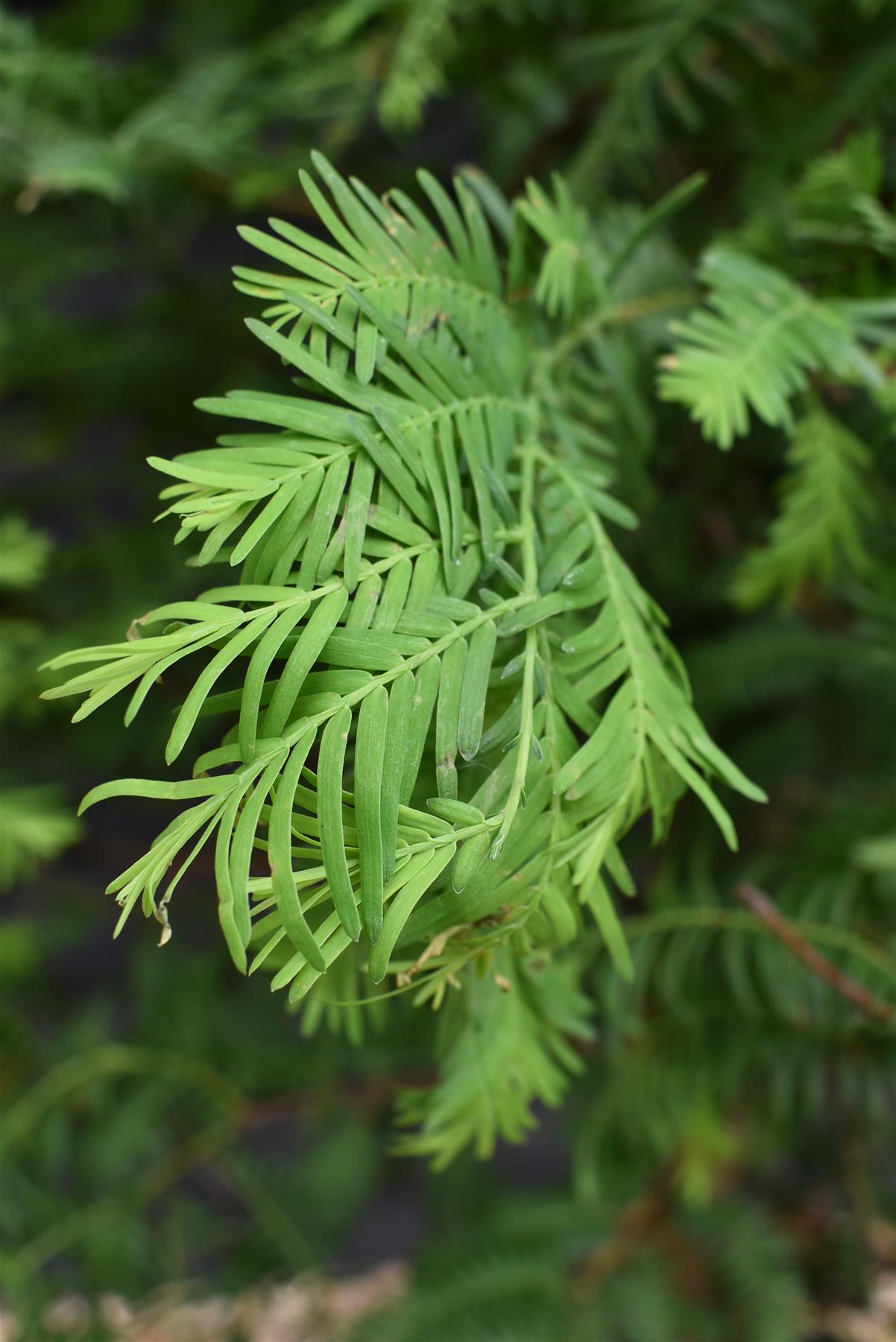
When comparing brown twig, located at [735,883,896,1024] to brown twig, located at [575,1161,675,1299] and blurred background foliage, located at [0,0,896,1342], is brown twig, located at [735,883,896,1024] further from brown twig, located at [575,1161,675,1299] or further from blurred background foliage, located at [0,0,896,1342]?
brown twig, located at [575,1161,675,1299]

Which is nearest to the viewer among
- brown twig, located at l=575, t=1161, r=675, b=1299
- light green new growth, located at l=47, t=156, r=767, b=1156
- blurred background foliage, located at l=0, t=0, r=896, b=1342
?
light green new growth, located at l=47, t=156, r=767, b=1156

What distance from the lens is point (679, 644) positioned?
2.32 ft

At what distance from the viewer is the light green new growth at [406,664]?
25 cm

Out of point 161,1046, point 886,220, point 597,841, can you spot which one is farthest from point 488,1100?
point 161,1046

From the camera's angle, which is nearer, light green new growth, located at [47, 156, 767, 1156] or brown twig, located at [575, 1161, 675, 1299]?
light green new growth, located at [47, 156, 767, 1156]

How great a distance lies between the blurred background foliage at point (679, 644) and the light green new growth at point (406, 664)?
12 centimetres

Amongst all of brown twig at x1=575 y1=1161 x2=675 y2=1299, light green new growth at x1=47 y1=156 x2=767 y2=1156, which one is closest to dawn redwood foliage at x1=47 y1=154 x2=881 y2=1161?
light green new growth at x1=47 y1=156 x2=767 y2=1156

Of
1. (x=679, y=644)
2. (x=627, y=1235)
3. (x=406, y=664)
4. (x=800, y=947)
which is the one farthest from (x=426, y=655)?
(x=627, y=1235)

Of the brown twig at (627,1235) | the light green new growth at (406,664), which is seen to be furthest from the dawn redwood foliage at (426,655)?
the brown twig at (627,1235)

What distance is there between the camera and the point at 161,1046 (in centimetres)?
80

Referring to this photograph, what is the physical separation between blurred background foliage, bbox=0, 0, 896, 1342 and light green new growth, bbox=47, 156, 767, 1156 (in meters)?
0.12

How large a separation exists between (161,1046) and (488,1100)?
1.79 ft

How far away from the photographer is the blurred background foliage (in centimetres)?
55

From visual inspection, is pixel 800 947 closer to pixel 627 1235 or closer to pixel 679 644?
pixel 679 644
